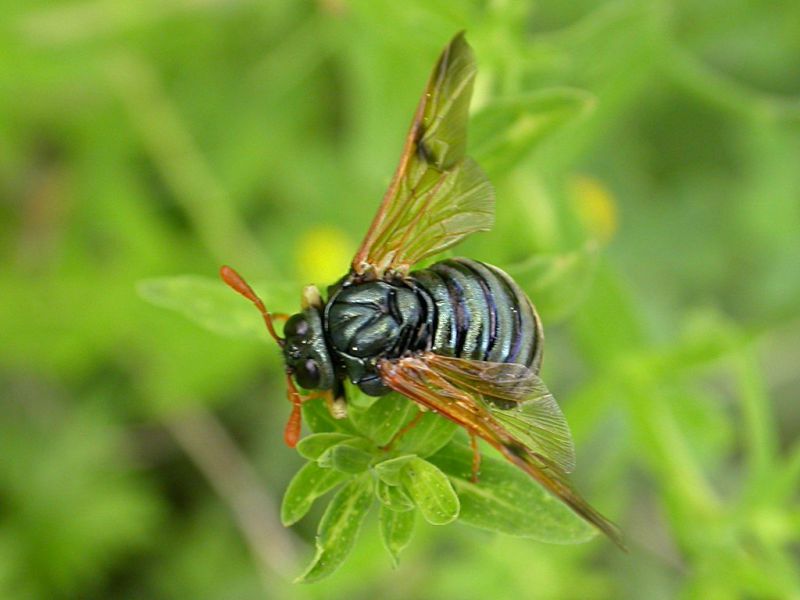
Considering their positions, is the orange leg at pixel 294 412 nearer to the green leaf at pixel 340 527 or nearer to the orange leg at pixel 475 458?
the green leaf at pixel 340 527

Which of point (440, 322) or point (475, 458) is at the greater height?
point (440, 322)

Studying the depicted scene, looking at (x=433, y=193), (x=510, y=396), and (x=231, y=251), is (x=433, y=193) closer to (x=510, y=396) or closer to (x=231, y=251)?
(x=510, y=396)

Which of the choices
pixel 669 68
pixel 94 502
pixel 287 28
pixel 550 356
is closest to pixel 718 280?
pixel 550 356

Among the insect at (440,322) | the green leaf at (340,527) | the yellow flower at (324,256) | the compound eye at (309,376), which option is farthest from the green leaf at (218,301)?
the yellow flower at (324,256)

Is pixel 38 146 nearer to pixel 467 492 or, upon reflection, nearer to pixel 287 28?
pixel 287 28

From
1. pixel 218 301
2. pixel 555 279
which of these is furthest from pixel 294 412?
pixel 555 279

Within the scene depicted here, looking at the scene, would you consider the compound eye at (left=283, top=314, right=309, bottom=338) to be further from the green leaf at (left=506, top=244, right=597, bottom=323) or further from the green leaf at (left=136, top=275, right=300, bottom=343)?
the green leaf at (left=506, top=244, right=597, bottom=323)
